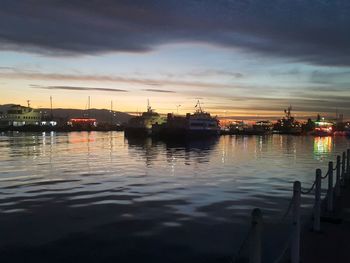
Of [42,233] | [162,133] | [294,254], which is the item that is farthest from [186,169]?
[162,133]

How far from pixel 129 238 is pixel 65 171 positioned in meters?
20.6

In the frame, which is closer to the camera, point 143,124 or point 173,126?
point 173,126

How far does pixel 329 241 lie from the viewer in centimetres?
1041

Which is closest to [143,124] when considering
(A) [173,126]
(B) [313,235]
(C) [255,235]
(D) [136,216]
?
(A) [173,126]

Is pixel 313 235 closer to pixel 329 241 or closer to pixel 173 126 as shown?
pixel 329 241

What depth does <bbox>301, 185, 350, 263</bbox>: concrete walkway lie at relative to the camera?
9242mm

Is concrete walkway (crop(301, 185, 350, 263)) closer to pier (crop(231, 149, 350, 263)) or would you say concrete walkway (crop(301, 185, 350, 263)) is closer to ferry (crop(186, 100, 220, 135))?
pier (crop(231, 149, 350, 263))

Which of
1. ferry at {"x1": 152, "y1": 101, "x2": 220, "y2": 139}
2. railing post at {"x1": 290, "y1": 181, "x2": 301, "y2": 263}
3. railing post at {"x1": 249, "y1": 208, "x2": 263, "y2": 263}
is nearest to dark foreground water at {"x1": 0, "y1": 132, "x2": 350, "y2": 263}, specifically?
railing post at {"x1": 290, "y1": 181, "x2": 301, "y2": 263}

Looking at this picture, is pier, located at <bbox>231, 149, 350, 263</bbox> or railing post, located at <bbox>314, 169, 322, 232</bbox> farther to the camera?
railing post, located at <bbox>314, 169, 322, 232</bbox>

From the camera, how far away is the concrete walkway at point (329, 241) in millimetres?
9242

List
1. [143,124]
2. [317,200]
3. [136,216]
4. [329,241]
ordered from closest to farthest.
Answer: [329,241] < [317,200] < [136,216] < [143,124]

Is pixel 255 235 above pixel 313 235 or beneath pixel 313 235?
above

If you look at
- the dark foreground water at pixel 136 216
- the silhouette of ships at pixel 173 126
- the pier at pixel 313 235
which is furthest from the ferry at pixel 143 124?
the pier at pixel 313 235

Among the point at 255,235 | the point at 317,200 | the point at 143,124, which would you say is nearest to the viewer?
the point at 255,235
